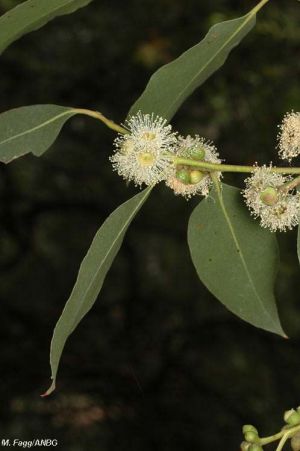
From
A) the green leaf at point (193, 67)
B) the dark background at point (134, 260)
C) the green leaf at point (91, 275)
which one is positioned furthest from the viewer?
the dark background at point (134, 260)

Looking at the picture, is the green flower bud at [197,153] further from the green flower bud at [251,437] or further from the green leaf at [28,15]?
the green flower bud at [251,437]

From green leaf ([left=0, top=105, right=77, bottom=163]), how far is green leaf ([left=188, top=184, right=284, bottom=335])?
0.80ft

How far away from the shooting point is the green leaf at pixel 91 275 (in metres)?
0.98

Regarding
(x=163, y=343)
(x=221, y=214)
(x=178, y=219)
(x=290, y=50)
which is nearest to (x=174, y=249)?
(x=178, y=219)

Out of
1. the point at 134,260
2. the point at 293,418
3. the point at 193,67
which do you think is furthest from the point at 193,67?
the point at 134,260

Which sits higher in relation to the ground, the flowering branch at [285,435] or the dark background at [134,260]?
the dark background at [134,260]

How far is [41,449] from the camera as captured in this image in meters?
2.90

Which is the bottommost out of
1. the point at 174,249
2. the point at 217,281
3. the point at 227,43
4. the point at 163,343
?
the point at 217,281

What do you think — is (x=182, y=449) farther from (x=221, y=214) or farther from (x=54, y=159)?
(x=221, y=214)

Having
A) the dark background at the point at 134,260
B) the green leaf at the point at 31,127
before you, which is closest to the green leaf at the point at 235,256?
the green leaf at the point at 31,127

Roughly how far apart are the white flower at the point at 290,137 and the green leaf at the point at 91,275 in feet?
0.70

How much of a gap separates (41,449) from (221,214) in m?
1.96

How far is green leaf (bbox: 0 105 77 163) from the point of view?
41.1 inches

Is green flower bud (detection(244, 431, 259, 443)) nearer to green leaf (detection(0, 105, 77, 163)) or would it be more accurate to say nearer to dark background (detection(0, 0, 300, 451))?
green leaf (detection(0, 105, 77, 163))
